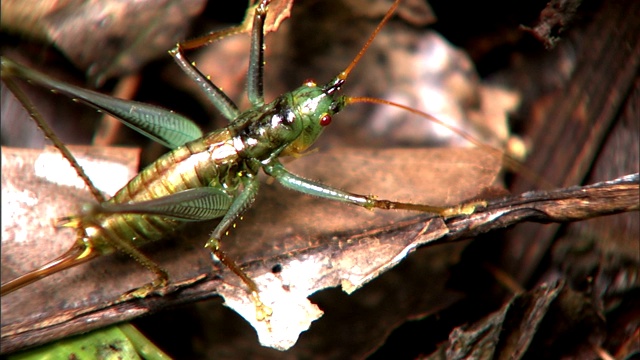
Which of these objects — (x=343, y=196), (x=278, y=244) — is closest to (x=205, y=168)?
(x=278, y=244)

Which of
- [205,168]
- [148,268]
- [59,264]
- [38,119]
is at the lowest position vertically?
[148,268]

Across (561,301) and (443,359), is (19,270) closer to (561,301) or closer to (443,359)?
A: (443,359)

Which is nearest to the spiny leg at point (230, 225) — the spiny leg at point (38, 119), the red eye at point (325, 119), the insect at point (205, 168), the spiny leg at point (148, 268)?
the insect at point (205, 168)

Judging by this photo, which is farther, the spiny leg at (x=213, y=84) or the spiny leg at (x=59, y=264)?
the spiny leg at (x=213, y=84)

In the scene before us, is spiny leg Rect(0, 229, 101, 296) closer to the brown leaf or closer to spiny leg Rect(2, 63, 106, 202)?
the brown leaf

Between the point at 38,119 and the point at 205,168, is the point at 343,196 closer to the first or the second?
the point at 205,168

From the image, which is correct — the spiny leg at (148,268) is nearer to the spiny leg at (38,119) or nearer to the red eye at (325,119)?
the spiny leg at (38,119)

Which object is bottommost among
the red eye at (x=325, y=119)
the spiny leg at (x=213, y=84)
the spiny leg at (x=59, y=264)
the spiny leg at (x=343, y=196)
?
the spiny leg at (x=343, y=196)
